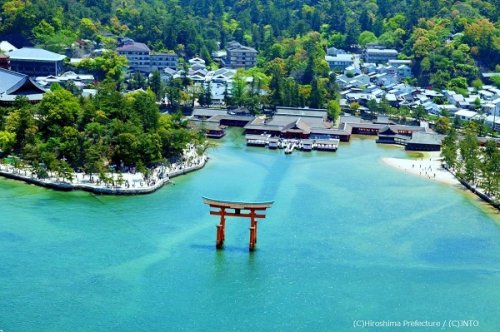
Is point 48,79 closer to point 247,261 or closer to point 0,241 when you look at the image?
point 0,241

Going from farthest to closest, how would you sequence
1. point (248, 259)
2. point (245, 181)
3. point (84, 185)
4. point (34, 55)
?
point (34, 55)
point (245, 181)
point (84, 185)
point (248, 259)

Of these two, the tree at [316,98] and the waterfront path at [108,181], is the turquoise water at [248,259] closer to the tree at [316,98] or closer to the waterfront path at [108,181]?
the waterfront path at [108,181]

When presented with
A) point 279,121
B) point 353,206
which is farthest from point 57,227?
point 279,121

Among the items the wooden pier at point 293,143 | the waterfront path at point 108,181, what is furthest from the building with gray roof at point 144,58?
the waterfront path at point 108,181

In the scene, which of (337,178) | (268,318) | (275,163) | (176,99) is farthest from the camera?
(176,99)

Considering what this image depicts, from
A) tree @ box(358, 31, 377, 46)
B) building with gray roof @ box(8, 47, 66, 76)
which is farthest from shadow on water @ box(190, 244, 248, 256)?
tree @ box(358, 31, 377, 46)

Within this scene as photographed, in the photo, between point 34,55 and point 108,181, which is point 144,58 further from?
point 108,181

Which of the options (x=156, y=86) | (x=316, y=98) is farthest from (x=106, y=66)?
(x=316, y=98)
